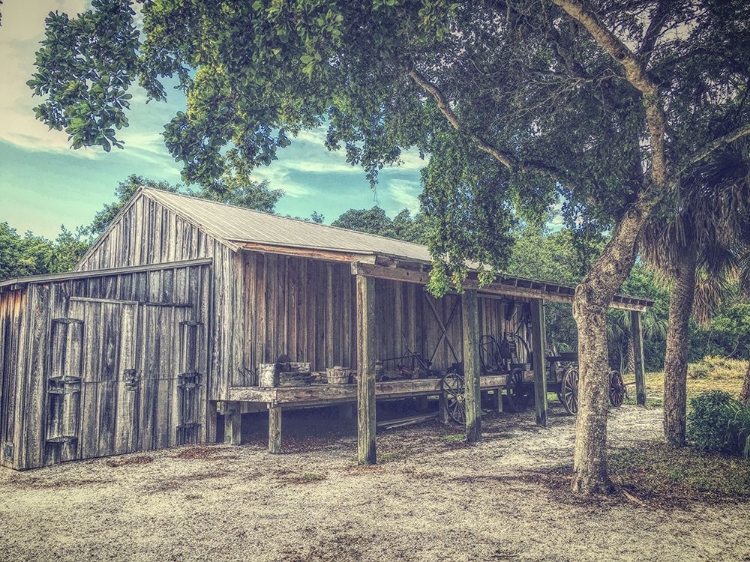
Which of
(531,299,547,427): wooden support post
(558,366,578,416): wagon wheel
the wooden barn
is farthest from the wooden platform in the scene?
(558,366,578,416): wagon wheel

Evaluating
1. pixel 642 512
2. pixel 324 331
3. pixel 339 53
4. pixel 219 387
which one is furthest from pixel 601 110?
pixel 219 387

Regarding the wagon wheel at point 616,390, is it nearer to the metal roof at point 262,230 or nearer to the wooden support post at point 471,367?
the metal roof at point 262,230

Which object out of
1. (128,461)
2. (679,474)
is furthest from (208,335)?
(679,474)

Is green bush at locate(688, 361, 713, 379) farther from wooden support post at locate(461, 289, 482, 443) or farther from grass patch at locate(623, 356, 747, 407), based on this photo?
wooden support post at locate(461, 289, 482, 443)

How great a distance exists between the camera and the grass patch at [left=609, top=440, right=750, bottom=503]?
7.51m

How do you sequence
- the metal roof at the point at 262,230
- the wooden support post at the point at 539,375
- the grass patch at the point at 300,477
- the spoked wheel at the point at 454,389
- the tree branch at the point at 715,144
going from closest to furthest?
the tree branch at the point at 715,144 → the grass patch at the point at 300,477 → the metal roof at the point at 262,230 → the spoked wheel at the point at 454,389 → the wooden support post at the point at 539,375

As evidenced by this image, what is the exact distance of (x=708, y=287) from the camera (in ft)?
45.6

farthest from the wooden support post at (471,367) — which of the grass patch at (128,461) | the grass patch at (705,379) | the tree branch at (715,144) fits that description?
the grass patch at (705,379)

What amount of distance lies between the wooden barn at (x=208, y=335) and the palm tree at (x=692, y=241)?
3408 mm

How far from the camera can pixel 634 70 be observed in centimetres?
722

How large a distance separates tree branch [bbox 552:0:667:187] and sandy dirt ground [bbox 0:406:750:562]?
430 centimetres

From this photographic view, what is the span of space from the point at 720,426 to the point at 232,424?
869 cm

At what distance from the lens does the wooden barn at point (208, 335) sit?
9586 millimetres

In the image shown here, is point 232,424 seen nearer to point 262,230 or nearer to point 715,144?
point 262,230
